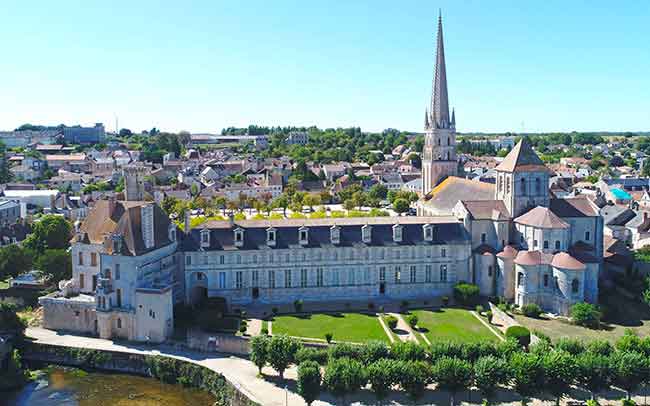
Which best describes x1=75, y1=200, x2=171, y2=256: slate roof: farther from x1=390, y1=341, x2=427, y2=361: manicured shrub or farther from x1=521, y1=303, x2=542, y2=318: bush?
x1=521, y1=303, x2=542, y2=318: bush

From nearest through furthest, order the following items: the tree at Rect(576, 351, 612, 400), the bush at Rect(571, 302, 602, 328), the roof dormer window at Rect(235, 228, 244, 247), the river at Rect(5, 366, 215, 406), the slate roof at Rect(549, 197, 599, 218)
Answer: the tree at Rect(576, 351, 612, 400) < the river at Rect(5, 366, 215, 406) < the bush at Rect(571, 302, 602, 328) < the roof dormer window at Rect(235, 228, 244, 247) < the slate roof at Rect(549, 197, 599, 218)

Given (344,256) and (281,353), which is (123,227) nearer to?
(281,353)

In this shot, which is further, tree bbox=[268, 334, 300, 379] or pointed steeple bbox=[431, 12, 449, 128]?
pointed steeple bbox=[431, 12, 449, 128]

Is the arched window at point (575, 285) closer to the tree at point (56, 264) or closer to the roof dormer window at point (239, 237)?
the roof dormer window at point (239, 237)

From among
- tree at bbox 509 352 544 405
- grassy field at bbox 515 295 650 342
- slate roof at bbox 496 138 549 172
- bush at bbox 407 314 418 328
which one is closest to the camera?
tree at bbox 509 352 544 405

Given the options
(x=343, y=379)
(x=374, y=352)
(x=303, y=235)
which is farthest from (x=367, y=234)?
(x=343, y=379)

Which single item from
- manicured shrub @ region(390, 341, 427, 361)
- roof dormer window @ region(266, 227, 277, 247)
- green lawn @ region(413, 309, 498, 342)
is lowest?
green lawn @ region(413, 309, 498, 342)

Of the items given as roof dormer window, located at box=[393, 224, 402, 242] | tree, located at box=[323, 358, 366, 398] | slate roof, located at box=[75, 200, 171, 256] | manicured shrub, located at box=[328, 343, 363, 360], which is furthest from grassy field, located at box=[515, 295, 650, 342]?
slate roof, located at box=[75, 200, 171, 256]

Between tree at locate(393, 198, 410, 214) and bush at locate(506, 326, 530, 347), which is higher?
tree at locate(393, 198, 410, 214)
